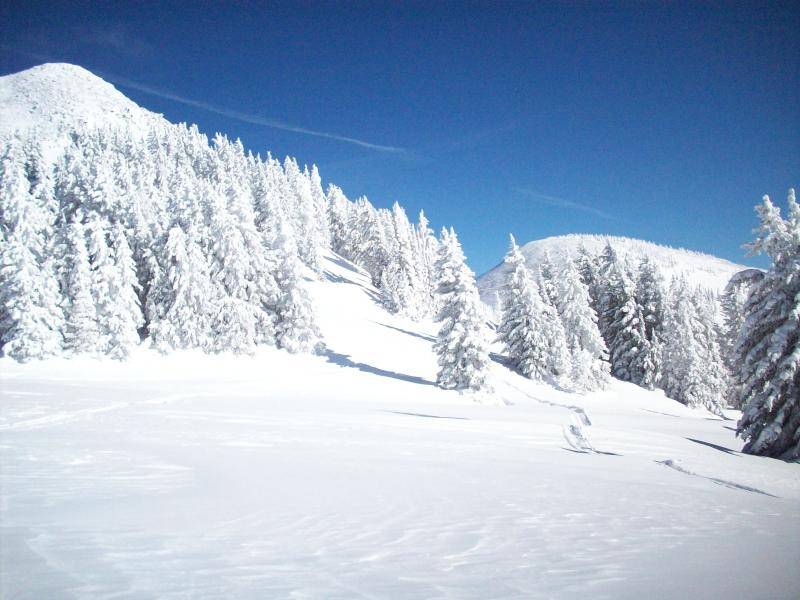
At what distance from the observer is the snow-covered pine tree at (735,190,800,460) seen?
16906mm

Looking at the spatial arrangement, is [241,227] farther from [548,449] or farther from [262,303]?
[548,449]

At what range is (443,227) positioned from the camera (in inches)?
1503

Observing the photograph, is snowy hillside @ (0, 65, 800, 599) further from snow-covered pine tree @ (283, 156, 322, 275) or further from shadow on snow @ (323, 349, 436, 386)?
snow-covered pine tree @ (283, 156, 322, 275)

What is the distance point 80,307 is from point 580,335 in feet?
150

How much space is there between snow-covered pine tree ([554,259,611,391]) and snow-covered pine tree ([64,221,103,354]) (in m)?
41.2

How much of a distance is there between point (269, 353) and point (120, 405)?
22.9 metres

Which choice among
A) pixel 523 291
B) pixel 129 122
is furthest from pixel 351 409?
pixel 129 122

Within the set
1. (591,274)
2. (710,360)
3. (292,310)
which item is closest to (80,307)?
(292,310)

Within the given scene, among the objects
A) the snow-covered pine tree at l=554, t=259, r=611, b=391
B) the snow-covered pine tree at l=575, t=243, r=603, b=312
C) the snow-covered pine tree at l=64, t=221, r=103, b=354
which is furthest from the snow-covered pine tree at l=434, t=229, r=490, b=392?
the snow-covered pine tree at l=575, t=243, r=603, b=312

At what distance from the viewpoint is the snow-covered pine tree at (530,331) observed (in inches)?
1738

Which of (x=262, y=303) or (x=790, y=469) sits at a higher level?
(x=262, y=303)

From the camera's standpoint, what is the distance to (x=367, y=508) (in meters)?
7.10

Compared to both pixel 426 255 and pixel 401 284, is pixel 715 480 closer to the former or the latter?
pixel 401 284

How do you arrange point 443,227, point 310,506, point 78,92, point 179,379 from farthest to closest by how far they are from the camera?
point 78,92 < point 443,227 < point 179,379 < point 310,506
